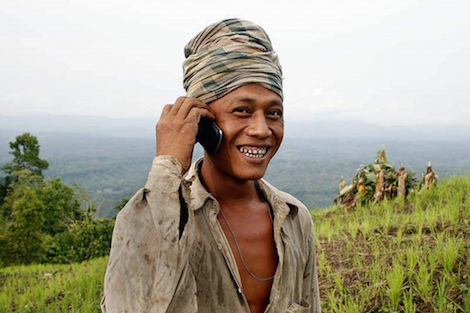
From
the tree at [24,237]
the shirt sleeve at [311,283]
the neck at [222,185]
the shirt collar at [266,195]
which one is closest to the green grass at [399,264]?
the shirt sleeve at [311,283]

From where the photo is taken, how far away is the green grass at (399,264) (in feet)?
10.7

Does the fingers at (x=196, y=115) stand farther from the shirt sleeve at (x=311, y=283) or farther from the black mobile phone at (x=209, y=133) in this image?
the shirt sleeve at (x=311, y=283)

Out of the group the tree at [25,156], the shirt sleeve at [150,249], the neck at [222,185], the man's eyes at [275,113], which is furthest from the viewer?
the tree at [25,156]

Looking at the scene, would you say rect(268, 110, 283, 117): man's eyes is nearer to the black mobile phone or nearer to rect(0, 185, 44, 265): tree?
the black mobile phone

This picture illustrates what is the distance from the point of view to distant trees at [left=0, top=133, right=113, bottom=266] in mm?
15047

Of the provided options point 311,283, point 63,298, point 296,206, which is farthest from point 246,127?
point 63,298

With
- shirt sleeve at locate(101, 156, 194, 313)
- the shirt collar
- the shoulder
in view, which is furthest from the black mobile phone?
the shoulder

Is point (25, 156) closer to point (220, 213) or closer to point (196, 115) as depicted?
point (220, 213)

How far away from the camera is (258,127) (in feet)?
5.49

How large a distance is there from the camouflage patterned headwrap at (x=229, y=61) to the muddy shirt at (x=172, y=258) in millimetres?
423

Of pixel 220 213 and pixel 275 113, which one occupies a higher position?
pixel 275 113

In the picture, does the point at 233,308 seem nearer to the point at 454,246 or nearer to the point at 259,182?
the point at 259,182

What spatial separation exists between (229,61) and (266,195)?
0.69m

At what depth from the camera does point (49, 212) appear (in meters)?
26.0
